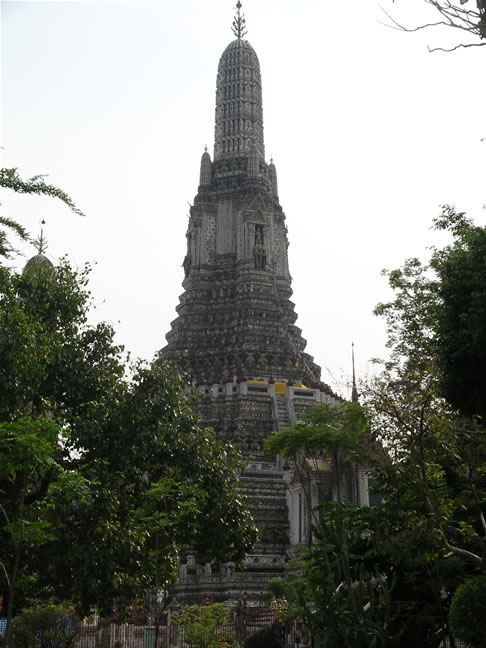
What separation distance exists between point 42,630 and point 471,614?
25.5ft

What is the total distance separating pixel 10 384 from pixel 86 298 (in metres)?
4.14

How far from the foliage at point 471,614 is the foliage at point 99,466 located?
6305 mm

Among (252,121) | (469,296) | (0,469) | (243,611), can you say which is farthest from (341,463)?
(252,121)

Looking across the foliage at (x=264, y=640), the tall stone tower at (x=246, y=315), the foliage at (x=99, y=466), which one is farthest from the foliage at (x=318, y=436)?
the tall stone tower at (x=246, y=315)

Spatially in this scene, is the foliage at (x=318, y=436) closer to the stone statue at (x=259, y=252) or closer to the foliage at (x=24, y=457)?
the foliage at (x=24, y=457)

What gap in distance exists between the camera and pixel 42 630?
14477 mm

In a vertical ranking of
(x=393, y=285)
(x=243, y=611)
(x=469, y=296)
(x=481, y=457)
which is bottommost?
(x=243, y=611)

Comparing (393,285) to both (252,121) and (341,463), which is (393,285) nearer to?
(341,463)

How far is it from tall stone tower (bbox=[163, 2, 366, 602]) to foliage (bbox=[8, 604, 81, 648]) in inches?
741

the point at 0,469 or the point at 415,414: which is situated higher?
the point at 415,414

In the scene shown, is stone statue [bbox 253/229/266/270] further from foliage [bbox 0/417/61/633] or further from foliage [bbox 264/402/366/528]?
foliage [bbox 0/417/61/633]

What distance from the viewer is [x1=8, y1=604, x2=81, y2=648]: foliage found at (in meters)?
14.2

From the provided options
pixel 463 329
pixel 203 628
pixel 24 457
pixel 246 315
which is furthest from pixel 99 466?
pixel 246 315

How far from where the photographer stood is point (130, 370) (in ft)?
64.4
